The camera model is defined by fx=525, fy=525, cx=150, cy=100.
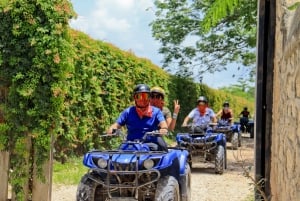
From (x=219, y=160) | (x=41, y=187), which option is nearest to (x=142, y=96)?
(x=41, y=187)

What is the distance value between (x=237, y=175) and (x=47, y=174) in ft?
18.2

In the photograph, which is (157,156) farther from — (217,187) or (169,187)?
(217,187)

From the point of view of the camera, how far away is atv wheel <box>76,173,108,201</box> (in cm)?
562

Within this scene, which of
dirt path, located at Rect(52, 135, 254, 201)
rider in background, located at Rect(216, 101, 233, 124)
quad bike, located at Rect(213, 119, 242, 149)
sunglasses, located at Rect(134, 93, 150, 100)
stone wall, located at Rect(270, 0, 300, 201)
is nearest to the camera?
stone wall, located at Rect(270, 0, 300, 201)

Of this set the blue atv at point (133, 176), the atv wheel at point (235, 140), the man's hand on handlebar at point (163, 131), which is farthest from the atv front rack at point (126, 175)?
the atv wheel at point (235, 140)

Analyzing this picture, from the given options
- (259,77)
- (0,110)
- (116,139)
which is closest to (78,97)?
(116,139)

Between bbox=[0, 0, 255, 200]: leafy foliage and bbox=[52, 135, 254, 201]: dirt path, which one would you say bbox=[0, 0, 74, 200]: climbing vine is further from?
bbox=[52, 135, 254, 201]: dirt path

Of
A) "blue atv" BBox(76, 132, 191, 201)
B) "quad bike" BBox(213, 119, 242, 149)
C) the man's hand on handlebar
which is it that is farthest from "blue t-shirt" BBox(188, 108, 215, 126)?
"blue atv" BBox(76, 132, 191, 201)

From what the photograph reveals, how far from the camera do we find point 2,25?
6707 mm

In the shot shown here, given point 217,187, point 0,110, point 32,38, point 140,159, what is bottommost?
point 217,187

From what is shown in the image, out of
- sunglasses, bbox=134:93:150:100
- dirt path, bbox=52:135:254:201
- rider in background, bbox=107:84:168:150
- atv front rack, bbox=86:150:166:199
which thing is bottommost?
dirt path, bbox=52:135:254:201

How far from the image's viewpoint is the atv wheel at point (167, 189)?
545cm

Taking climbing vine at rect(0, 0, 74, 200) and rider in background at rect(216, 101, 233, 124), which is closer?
climbing vine at rect(0, 0, 74, 200)

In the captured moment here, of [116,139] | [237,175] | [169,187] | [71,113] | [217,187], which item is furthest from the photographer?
[116,139]
